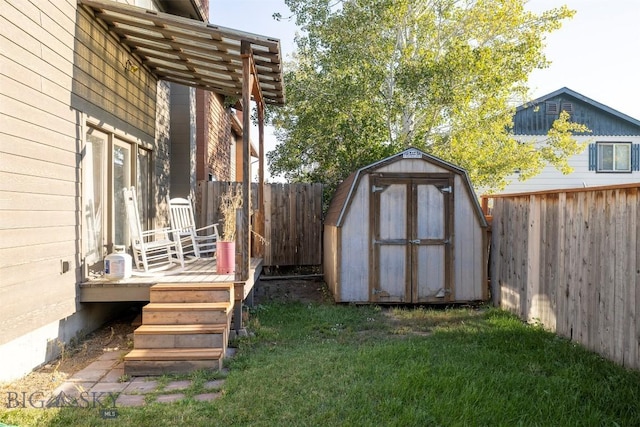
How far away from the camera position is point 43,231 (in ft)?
13.4

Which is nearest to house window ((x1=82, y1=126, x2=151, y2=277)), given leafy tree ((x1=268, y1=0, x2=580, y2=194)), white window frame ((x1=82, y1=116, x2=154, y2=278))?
white window frame ((x1=82, y1=116, x2=154, y2=278))

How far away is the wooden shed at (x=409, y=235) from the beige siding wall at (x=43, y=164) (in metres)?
3.26

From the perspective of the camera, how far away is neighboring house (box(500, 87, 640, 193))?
14711 millimetres

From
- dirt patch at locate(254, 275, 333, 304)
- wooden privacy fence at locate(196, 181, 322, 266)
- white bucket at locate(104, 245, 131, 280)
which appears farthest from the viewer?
wooden privacy fence at locate(196, 181, 322, 266)

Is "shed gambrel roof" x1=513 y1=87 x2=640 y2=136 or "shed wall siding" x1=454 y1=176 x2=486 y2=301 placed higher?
"shed gambrel roof" x1=513 y1=87 x2=640 y2=136

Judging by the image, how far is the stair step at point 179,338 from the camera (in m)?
3.99

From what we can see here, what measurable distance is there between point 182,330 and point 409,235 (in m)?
3.62

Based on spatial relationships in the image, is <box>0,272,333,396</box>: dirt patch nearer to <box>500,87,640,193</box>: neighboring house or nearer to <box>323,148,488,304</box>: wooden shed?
<box>323,148,488,304</box>: wooden shed

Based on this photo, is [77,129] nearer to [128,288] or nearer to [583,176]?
[128,288]

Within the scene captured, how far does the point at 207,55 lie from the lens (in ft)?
18.9

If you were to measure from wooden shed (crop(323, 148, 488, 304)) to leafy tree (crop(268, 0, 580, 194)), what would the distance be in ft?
8.68

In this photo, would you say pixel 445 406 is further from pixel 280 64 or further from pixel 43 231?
pixel 280 64

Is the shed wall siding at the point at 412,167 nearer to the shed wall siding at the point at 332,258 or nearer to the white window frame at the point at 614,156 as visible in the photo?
the shed wall siding at the point at 332,258

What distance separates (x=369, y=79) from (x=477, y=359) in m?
6.91
